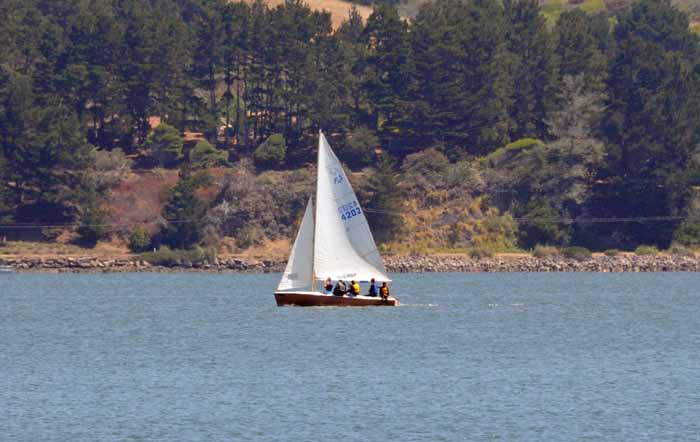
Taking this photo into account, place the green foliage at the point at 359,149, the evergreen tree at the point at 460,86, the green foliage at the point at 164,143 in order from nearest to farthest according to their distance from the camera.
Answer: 1. the evergreen tree at the point at 460,86
2. the green foliage at the point at 359,149
3. the green foliage at the point at 164,143

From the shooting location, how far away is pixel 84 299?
76.3 m

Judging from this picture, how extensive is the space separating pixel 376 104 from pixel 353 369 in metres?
73.4

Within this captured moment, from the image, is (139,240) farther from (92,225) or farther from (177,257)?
(92,225)

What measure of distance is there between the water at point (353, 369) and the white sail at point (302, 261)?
134 cm

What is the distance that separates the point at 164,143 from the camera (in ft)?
379

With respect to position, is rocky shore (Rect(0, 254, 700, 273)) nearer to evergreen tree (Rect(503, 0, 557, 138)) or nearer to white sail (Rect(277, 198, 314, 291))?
evergreen tree (Rect(503, 0, 557, 138))

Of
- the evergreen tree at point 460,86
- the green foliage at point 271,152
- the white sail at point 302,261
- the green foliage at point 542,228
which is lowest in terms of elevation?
the white sail at point 302,261

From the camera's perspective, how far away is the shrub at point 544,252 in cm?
10388

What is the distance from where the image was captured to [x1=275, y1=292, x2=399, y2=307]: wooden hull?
195 feet

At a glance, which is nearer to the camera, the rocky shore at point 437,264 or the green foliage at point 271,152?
the rocky shore at point 437,264

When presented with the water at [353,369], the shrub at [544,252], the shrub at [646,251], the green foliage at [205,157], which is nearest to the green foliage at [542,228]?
the shrub at [544,252]

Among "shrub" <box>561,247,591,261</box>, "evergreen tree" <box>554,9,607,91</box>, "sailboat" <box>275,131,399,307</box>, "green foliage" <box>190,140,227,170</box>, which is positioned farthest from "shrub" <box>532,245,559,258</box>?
"sailboat" <box>275,131,399,307</box>

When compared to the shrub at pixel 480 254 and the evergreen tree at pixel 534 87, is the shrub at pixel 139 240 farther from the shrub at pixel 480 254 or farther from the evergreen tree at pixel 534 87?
the evergreen tree at pixel 534 87

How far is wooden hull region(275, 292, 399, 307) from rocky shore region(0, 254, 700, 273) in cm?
4140
